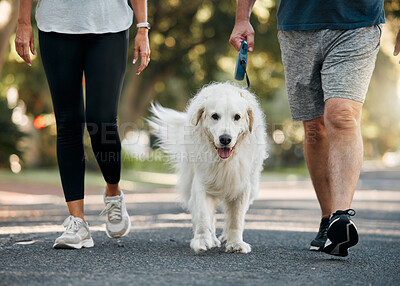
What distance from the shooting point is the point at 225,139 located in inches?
167

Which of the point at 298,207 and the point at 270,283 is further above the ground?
the point at 270,283

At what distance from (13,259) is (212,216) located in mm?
1533

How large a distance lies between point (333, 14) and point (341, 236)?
1.52m

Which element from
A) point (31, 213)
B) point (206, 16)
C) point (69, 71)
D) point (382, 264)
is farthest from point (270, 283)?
point (206, 16)

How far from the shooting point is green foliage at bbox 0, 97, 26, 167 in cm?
1425

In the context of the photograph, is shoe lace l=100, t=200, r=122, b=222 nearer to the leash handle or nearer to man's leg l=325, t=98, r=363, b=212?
the leash handle

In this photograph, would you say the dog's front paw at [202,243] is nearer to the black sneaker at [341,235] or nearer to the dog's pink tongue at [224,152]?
the dog's pink tongue at [224,152]

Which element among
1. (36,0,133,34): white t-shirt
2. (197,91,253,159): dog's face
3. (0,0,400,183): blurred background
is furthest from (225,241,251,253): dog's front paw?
(0,0,400,183): blurred background

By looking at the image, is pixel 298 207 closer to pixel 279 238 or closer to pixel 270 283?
pixel 279 238

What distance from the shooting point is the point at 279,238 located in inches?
192

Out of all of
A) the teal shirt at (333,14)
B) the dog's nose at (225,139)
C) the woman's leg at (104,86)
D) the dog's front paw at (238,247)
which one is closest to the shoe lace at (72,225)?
the woman's leg at (104,86)

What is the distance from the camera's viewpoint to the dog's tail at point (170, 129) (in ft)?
16.3

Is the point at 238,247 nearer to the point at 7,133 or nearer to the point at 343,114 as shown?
the point at 343,114

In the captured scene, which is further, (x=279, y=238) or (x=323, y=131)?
(x=279, y=238)
